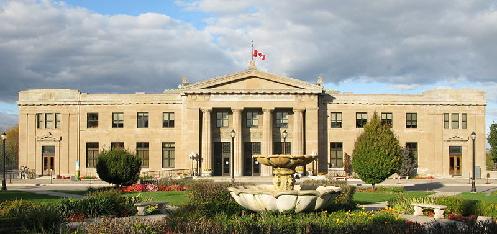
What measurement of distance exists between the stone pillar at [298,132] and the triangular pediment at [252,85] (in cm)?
230

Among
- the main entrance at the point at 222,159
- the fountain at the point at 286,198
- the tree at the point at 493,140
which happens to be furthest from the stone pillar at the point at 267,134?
the fountain at the point at 286,198

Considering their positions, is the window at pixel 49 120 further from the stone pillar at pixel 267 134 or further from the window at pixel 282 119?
the window at pixel 282 119

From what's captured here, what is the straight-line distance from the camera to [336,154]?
212 ft

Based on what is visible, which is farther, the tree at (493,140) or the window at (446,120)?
the tree at (493,140)

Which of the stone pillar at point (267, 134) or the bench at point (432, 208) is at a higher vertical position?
the stone pillar at point (267, 134)

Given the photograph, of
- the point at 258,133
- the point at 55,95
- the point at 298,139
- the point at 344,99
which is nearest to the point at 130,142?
the point at 55,95

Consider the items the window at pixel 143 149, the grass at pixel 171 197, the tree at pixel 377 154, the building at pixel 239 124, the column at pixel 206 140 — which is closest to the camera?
the grass at pixel 171 197

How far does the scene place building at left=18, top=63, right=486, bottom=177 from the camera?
6203cm

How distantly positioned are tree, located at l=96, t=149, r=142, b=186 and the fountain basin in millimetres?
21158

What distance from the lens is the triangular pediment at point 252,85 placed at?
6162 cm

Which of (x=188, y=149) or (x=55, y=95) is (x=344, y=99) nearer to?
(x=188, y=149)

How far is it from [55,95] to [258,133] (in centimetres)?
2203

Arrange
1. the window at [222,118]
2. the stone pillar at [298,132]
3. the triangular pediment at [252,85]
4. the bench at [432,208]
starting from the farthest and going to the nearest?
the window at [222,118] → the stone pillar at [298,132] → the triangular pediment at [252,85] → the bench at [432,208]

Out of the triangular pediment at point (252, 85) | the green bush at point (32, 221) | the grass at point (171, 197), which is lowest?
the grass at point (171, 197)
